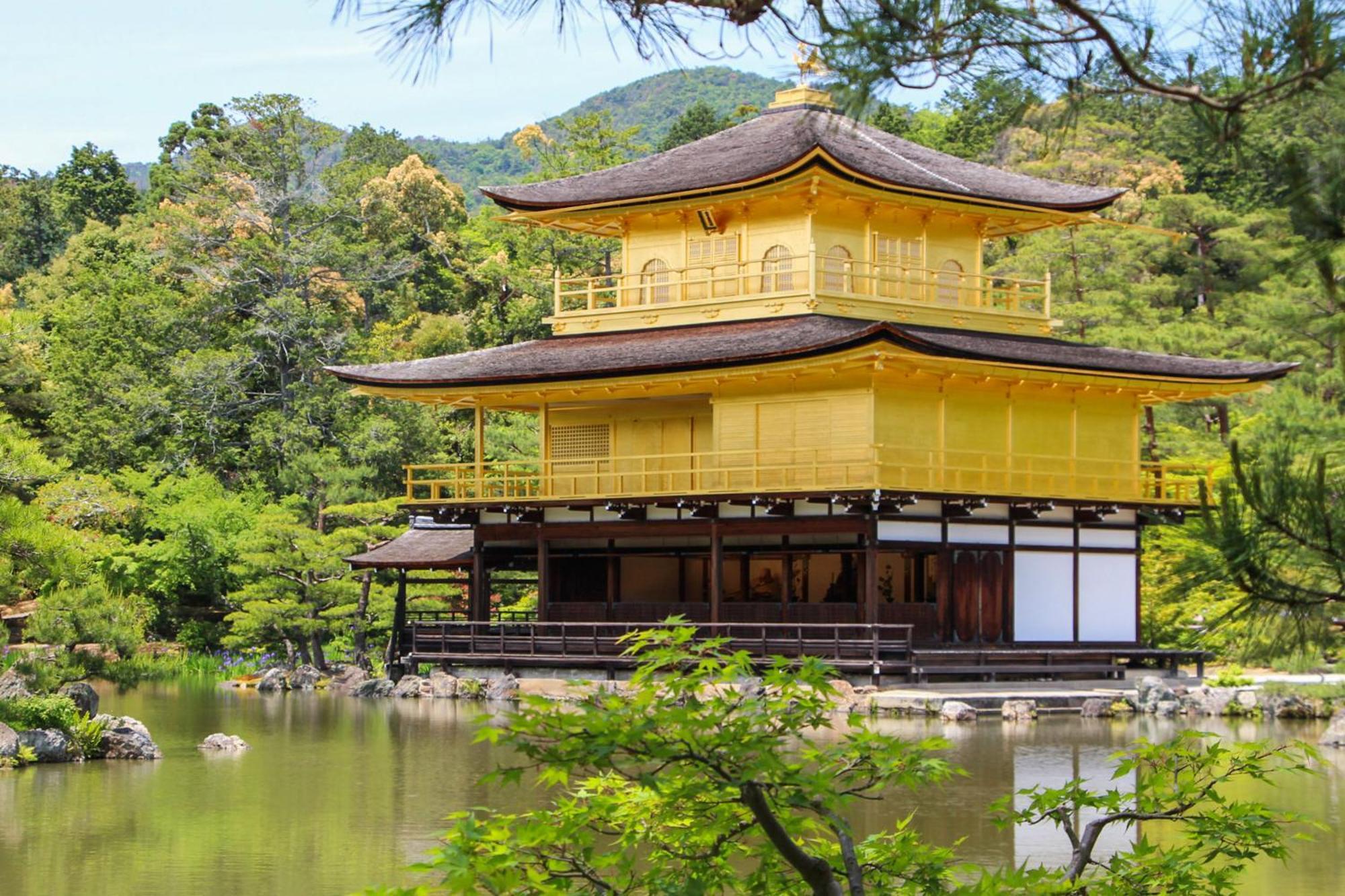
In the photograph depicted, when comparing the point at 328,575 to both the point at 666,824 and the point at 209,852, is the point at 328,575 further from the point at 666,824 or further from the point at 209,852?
the point at 666,824

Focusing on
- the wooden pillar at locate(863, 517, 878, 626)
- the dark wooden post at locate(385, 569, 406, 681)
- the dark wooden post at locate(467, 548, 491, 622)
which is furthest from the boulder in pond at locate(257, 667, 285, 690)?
the wooden pillar at locate(863, 517, 878, 626)

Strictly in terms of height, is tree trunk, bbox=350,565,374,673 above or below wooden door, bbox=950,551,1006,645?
below

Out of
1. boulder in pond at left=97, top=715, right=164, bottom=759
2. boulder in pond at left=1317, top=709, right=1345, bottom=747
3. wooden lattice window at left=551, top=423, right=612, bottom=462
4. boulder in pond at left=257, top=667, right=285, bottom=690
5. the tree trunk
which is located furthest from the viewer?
the tree trunk

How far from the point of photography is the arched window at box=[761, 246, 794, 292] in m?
29.4

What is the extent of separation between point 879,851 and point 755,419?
20944 mm

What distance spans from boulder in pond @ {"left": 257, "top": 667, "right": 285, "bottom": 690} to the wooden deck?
2.23m

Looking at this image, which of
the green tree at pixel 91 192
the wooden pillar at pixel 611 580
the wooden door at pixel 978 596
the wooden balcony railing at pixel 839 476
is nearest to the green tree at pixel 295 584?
the wooden balcony railing at pixel 839 476

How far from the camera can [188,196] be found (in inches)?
1912

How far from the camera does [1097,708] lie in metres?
24.0

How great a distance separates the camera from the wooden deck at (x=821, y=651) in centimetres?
2503

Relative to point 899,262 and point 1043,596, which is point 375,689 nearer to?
point 1043,596

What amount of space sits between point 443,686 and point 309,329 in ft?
58.7

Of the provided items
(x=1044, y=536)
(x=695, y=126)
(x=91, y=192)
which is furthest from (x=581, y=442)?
(x=91, y=192)

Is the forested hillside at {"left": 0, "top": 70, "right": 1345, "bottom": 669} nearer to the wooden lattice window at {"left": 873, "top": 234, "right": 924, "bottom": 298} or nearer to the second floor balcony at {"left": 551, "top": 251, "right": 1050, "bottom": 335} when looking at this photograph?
the wooden lattice window at {"left": 873, "top": 234, "right": 924, "bottom": 298}
